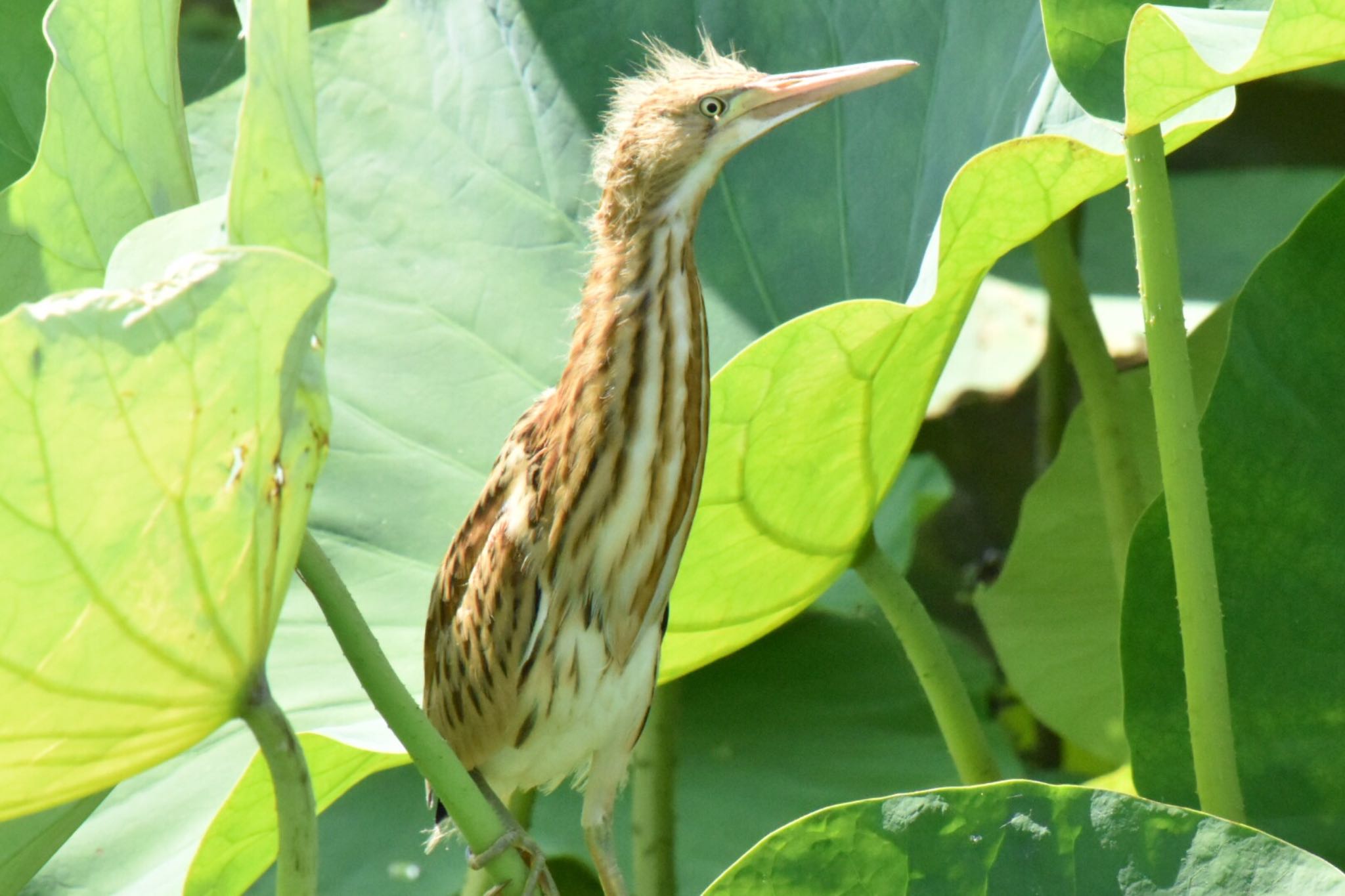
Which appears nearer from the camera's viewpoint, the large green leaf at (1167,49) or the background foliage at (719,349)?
the large green leaf at (1167,49)

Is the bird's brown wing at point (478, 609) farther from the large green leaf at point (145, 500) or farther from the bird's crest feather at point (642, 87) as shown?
the large green leaf at point (145, 500)

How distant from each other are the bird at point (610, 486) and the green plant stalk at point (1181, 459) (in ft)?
0.90

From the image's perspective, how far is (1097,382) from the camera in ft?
5.83

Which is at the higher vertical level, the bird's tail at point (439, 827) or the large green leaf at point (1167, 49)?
the large green leaf at point (1167, 49)

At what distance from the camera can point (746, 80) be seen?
4.63ft

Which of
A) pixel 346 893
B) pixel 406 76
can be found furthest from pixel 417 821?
pixel 406 76

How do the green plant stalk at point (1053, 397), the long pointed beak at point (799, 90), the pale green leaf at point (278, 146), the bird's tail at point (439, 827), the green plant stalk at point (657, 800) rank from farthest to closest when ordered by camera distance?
the green plant stalk at point (1053, 397), the green plant stalk at point (657, 800), the bird's tail at point (439, 827), the long pointed beak at point (799, 90), the pale green leaf at point (278, 146)

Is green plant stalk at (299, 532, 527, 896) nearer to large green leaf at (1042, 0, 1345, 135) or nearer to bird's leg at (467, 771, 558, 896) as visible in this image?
bird's leg at (467, 771, 558, 896)

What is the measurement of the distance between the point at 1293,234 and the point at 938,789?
1.77ft

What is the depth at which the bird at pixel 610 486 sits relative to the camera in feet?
4.59

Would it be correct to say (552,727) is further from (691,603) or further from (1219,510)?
(1219,510)

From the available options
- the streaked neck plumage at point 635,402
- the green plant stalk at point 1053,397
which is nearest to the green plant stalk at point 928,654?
the streaked neck plumage at point 635,402

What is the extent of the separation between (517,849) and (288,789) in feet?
2.25

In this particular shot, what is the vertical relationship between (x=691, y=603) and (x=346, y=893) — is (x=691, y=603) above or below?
above
